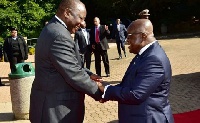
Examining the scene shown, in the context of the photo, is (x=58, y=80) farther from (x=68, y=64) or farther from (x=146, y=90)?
(x=146, y=90)

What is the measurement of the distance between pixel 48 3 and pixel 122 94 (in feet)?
82.0

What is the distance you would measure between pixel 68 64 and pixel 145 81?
0.78 metres

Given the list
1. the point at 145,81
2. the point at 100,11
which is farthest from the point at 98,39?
the point at 100,11

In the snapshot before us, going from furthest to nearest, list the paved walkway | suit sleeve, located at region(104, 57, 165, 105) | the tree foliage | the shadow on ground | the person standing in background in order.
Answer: the tree foliage → the person standing in background → the shadow on ground → the paved walkway → suit sleeve, located at region(104, 57, 165, 105)

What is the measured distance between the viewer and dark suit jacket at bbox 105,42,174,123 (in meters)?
3.17

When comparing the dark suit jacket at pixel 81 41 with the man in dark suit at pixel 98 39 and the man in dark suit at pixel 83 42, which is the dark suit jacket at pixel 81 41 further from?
the man in dark suit at pixel 98 39

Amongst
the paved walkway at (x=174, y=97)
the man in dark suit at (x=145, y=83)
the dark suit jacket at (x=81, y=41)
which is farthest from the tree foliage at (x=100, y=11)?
the man in dark suit at (x=145, y=83)

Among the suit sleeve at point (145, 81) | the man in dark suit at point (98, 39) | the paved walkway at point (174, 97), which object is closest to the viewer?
the suit sleeve at point (145, 81)

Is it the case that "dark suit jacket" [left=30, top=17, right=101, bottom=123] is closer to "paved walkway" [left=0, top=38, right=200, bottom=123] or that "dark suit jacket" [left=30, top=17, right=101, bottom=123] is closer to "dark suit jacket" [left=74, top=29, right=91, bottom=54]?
"paved walkway" [left=0, top=38, right=200, bottom=123]

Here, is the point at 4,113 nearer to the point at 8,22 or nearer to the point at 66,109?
the point at 66,109

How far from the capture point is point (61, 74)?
3.46 metres

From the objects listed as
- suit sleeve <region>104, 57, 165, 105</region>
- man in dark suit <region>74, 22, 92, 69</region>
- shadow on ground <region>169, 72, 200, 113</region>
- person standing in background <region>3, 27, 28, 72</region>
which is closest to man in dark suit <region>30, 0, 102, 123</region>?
suit sleeve <region>104, 57, 165, 105</region>

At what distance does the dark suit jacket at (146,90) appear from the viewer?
3168 millimetres

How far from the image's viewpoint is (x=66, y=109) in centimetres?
356
